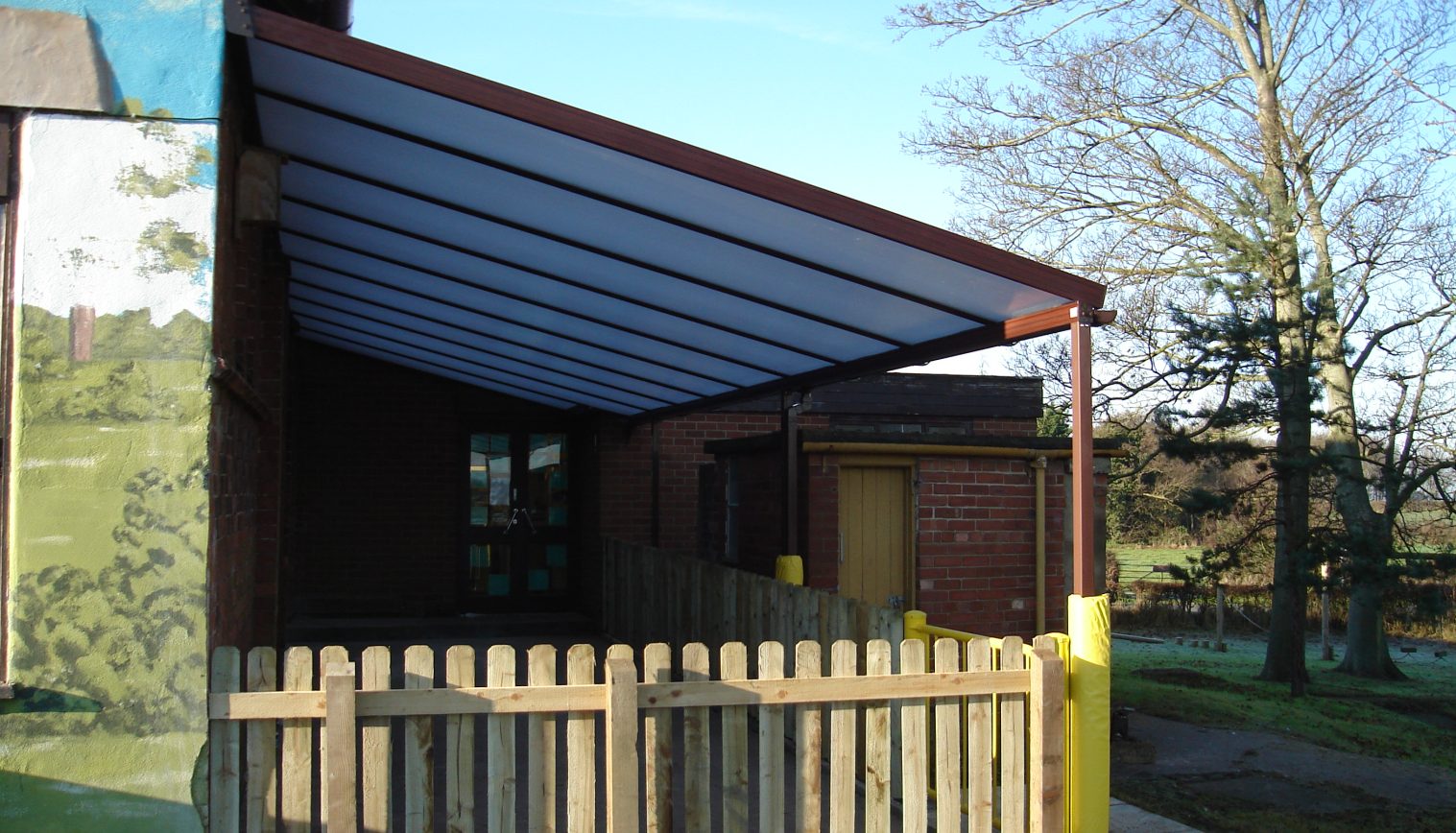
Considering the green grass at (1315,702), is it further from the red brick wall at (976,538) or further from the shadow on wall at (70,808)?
the shadow on wall at (70,808)

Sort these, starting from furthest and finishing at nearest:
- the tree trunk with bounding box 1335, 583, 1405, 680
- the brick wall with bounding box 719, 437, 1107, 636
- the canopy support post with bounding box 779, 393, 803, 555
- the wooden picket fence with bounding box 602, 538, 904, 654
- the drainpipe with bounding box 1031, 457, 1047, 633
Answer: the tree trunk with bounding box 1335, 583, 1405, 680
the drainpipe with bounding box 1031, 457, 1047, 633
the brick wall with bounding box 719, 437, 1107, 636
the canopy support post with bounding box 779, 393, 803, 555
the wooden picket fence with bounding box 602, 538, 904, 654

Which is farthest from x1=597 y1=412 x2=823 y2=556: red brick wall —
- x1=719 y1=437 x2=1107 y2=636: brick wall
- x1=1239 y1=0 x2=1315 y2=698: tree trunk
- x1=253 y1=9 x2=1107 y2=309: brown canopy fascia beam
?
x1=253 y1=9 x2=1107 y2=309: brown canopy fascia beam

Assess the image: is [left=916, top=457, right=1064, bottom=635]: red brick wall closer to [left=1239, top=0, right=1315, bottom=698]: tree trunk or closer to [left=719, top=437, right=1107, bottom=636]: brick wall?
[left=719, top=437, right=1107, bottom=636]: brick wall

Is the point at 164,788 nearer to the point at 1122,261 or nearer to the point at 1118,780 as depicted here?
the point at 1118,780

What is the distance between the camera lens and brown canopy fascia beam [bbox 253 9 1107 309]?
4.14 m

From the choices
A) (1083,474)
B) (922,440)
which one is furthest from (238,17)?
(922,440)

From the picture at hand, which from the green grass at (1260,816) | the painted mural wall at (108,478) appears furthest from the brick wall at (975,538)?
the painted mural wall at (108,478)

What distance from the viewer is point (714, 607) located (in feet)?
28.6

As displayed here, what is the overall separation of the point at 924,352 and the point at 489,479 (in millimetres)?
8298

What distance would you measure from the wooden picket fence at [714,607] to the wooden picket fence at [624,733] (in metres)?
1.14

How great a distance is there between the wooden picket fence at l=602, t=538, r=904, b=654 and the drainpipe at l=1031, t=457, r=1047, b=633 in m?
2.58

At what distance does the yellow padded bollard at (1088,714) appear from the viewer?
197 inches

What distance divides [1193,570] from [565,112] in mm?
12073

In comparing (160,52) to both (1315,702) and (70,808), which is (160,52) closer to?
(70,808)
